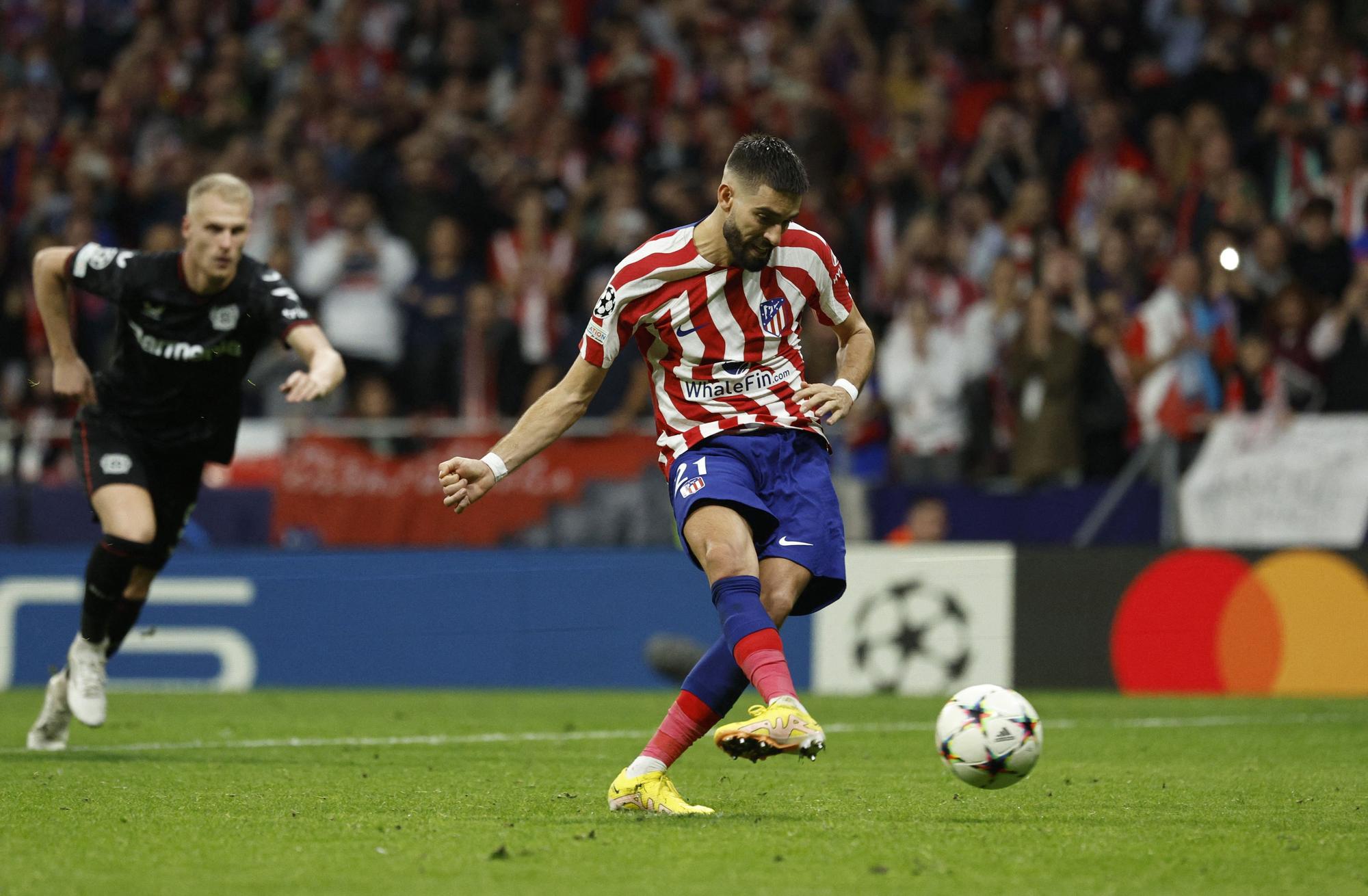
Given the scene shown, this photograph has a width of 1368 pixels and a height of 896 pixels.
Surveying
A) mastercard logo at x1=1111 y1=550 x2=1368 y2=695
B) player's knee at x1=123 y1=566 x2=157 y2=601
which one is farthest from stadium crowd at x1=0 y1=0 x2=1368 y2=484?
player's knee at x1=123 y1=566 x2=157 y2=601

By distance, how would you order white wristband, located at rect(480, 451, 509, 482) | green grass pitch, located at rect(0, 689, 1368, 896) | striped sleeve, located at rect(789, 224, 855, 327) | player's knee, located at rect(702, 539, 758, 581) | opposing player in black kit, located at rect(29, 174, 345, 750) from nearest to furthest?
green grass pitch, located at rect(0, 689, 1368, 896) → player's knee, located at rect(702, 539, 758, 581) → white wristband, located at rect(480, 451, 509, 482) → striped sleeve, located at rect(789, 224, 855, 327) → opposing player in black kit, located at rect(29, 174, 345, 750)

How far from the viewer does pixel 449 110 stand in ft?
58.7

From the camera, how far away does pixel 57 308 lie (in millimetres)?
8492

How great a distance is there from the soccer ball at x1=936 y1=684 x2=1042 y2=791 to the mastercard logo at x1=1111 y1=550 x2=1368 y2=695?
719cm

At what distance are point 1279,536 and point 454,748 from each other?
6752 millimetres

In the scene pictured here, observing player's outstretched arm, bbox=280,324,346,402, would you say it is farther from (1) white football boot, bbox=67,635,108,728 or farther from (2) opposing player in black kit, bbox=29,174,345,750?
(1) white football boot, bbox=67,635,108,728

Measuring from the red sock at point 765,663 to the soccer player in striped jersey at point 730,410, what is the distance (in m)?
0.10

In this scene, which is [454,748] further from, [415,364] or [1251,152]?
[1251,152]

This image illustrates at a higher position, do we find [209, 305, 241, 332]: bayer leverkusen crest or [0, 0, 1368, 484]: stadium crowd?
[0, 0, 1368, 484]: stadium crowd

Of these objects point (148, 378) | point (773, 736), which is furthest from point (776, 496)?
point (148, 378)

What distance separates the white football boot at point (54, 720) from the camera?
8461 mm

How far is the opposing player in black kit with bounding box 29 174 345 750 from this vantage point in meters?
8.25

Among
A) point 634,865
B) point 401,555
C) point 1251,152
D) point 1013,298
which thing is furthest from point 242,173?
point 634,865

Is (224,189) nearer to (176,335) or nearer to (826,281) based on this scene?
(176,335)
